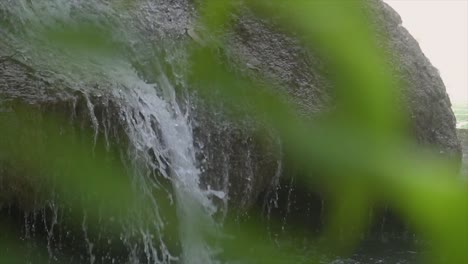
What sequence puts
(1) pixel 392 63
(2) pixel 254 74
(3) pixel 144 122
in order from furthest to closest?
(1) pixel 392 63 → (2) pixel 254 74 → (3) pixel 144 122

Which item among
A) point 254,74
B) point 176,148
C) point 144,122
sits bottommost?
point 176,148

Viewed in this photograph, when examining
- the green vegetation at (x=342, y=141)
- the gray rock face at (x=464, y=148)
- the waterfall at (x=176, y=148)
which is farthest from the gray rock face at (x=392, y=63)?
the gray rock face at (x=464, y=148)

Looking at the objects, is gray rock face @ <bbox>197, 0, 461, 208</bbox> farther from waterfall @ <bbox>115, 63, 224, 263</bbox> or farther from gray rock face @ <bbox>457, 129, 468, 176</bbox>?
gray rock face @ <bbox>457, 129, 468, 176</bbox>

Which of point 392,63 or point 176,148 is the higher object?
point 392,63

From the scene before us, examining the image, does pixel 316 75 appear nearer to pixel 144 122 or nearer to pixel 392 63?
pixel 392 63

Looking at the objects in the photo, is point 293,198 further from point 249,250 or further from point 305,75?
point 305,75

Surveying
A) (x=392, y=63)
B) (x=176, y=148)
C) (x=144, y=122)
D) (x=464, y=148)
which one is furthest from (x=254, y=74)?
(x=464, y=148)

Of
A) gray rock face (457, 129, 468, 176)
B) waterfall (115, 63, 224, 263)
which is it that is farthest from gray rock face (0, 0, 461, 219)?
gray rock face (457, 129, 468, 176)

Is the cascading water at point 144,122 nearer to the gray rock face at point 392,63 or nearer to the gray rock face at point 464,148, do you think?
the gray rock face at point 392,63

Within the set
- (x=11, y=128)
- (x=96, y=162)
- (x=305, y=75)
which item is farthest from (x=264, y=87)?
(x=11, y=128)

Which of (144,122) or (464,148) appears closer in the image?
(144,122)

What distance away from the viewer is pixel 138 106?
4.32 meters

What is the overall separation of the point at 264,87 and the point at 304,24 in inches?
35.7

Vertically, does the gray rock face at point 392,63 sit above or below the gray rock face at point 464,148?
above
